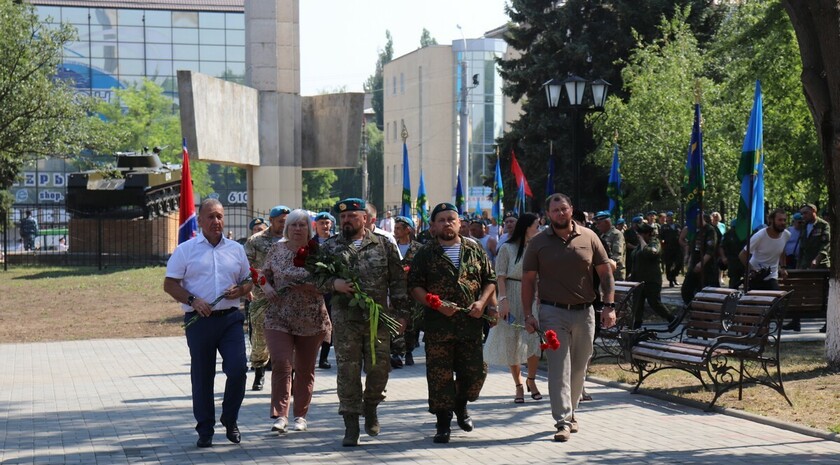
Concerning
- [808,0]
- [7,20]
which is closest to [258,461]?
[808,0]

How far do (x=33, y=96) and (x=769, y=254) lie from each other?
64.6 feet

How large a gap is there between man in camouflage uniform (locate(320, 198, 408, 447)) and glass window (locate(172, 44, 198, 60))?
77.3m

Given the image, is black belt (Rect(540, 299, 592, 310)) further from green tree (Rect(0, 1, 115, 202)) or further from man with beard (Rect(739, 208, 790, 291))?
green tree (Rect(0, 1, 115, 202))

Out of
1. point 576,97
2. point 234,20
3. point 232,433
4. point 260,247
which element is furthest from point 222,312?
point 234,20

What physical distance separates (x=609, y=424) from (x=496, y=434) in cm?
106

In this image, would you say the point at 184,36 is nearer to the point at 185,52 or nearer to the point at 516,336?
the point at 185,52

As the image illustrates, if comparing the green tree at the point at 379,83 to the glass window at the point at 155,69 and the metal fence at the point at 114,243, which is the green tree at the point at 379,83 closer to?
the glass window at the point at 155,69

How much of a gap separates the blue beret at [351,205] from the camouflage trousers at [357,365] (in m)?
0.86

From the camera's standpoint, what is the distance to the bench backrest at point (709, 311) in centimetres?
1114

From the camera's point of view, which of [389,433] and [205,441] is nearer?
[205,441]

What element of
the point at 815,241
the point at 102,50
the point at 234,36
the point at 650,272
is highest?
the point at 234,36

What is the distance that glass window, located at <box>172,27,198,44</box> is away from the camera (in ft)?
274

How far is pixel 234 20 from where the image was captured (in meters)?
84.9

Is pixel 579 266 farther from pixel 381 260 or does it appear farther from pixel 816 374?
pixel 816 374
